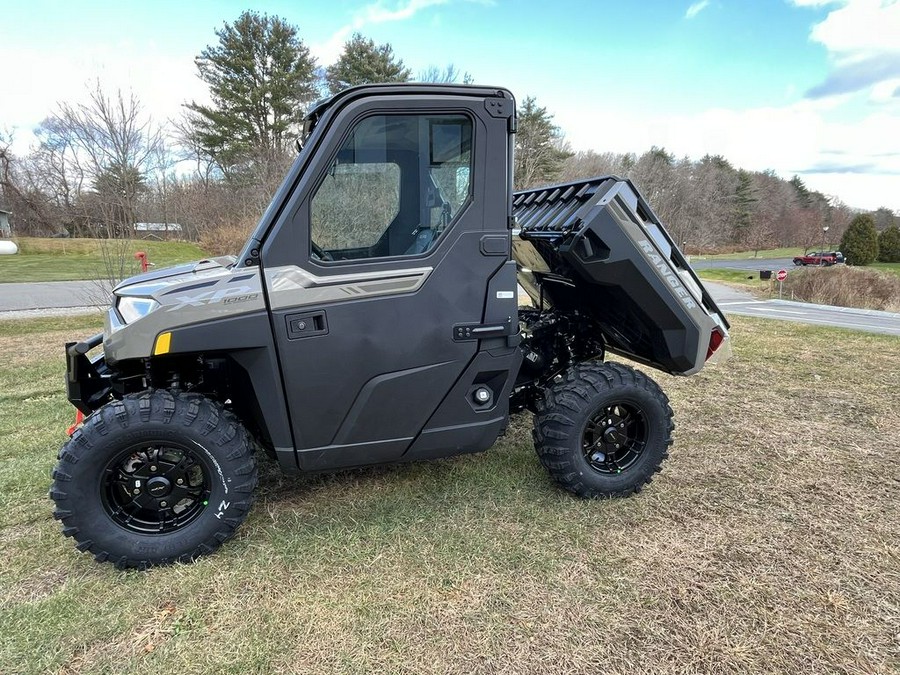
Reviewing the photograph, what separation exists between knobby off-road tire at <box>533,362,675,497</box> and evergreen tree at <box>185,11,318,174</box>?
24.7 meters

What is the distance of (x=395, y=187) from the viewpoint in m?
2.54

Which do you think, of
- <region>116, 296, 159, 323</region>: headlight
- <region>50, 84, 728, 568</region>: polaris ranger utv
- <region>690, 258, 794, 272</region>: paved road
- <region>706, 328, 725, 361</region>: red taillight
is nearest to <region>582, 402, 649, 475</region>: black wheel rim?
<region>50, 84, 728, 568</region>: polaris ranger utv

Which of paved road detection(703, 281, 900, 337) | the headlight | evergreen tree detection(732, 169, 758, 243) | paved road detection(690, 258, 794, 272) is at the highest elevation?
evergreen tree detection(732, 169, 758, 243)

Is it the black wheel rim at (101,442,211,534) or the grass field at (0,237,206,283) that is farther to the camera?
the grass field at (0,237,206,283)

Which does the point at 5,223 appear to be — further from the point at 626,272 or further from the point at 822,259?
the point at 822,259

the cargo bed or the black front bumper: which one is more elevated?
the cargo bed

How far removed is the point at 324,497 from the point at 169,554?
0.91 meters

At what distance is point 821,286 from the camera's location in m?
17.6

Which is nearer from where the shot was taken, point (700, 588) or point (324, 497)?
point (700, 588)

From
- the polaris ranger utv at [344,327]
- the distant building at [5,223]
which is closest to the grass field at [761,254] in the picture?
the polaris ranger utv at [344,327]

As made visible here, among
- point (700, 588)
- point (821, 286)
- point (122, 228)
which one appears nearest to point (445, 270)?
point (700, 588)

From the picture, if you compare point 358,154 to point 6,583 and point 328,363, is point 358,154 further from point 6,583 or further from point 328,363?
point 6,583

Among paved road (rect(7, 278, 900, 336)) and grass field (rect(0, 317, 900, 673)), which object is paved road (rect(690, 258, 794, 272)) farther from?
grass field (rect(0, 317, 900, 673))

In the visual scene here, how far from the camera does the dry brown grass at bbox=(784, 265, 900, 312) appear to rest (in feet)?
55.6
